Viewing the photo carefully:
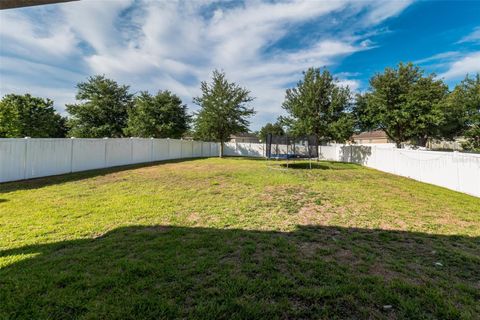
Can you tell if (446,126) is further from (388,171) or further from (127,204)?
(127,204)

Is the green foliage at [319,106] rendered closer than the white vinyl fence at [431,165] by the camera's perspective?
No

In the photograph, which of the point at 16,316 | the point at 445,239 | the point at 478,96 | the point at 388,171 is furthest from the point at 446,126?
the point at 16,316

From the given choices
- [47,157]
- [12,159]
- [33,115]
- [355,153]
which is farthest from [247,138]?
[12,159]

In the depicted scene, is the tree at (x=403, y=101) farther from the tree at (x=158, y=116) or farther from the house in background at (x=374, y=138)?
the house in background at (x=374, y=138)

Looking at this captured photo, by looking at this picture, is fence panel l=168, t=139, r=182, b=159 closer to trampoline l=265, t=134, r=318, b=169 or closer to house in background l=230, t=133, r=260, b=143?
trampoline l=265, t=134, r=318, b=169

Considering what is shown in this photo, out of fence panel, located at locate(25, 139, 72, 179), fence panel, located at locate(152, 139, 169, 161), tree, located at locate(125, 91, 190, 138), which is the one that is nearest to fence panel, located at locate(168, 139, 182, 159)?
fence panel, located at locate(152, 139, 169, 161)

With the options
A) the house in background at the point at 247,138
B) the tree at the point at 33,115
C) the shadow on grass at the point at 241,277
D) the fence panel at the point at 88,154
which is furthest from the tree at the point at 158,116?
the house in background at the point at 247,138

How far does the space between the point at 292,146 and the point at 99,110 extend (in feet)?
77.2

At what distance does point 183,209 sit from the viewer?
5.27 m

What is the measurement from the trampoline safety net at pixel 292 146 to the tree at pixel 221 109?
8.13 meters

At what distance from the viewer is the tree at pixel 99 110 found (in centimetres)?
2577

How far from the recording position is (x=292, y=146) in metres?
14.3

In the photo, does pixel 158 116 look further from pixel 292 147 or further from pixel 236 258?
pixel 236 258

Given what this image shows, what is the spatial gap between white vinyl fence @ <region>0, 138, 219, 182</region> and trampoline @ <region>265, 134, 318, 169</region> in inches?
347
